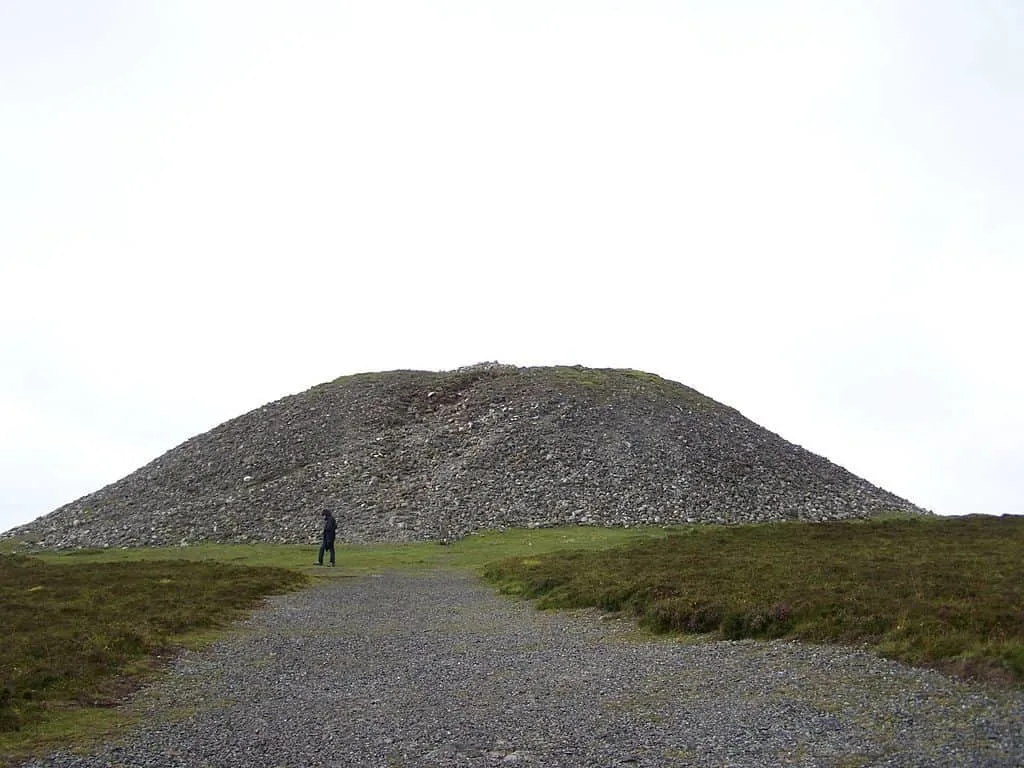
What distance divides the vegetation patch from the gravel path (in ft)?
4.36

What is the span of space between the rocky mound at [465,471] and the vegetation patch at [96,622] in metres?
17.3

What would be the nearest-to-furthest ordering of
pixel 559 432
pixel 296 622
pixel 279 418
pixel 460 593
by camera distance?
pixel 296 622, pixel 460 593, pixel 559 432, pixel 279 418

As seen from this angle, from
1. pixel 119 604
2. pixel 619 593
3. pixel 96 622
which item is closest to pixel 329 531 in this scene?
pixel 119 604

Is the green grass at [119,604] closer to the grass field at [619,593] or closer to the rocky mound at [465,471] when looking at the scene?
the grass field at [619,593]

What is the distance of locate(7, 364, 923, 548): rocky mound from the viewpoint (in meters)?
64.6

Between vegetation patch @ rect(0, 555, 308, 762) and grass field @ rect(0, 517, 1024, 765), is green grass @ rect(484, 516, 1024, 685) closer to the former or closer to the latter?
grass field @ rect(0, 517, 1024, 765)

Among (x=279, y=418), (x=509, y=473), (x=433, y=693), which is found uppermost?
(x=279, y=418)

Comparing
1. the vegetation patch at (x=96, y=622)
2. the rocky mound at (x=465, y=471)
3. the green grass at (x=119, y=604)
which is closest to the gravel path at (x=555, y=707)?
the green grass at (x=119, y=604)

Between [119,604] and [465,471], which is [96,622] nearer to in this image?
[119,604]

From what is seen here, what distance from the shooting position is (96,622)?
26.5 m

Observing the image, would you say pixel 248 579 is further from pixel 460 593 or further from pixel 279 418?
pixel 279 418

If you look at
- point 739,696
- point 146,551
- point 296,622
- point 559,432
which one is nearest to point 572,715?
point 739,696

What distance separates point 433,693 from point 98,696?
6519 millimetres

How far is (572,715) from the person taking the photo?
Answer: 15656 millimetres
